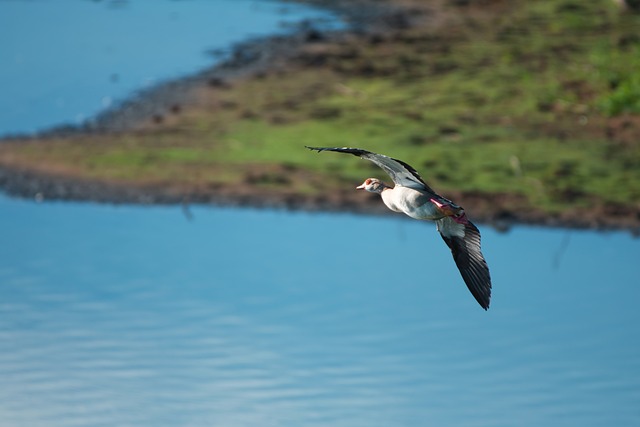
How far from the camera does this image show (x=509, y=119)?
90.8 feet

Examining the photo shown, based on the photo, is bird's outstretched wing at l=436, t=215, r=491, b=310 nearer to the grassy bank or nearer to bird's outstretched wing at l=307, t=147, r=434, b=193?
bird's outstretched wing at l=307, t=147, r=434, b=193

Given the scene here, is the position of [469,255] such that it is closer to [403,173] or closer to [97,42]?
[403,173]

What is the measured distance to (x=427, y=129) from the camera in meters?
27.2

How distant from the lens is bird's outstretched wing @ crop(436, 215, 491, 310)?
1320 cm

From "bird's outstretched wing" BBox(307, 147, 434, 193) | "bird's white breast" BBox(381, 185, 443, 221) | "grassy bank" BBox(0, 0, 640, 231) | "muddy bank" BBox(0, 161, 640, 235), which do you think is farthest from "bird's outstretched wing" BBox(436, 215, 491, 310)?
"grassy bank" BBox(0, 0, 640, 231)

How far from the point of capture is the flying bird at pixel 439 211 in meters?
12.4

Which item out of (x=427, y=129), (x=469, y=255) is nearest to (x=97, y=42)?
(x=427, y=129)

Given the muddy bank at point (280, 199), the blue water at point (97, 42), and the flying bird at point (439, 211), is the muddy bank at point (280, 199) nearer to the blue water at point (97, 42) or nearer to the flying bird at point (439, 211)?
the blue water at point (97, 42)

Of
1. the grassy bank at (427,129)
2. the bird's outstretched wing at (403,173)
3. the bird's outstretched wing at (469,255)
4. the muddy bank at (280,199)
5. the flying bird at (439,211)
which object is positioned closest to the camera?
the bird's outstretched wing at (403,173)

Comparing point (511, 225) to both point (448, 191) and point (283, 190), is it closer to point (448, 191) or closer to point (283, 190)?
point (448, 191)

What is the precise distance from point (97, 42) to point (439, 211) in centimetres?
2394

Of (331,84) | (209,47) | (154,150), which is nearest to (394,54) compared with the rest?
(331,84)

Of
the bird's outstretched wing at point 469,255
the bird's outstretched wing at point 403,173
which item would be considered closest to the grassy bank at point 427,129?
the bird's outstretched wing at point 469,255

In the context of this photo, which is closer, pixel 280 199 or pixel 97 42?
pixel 280 199
